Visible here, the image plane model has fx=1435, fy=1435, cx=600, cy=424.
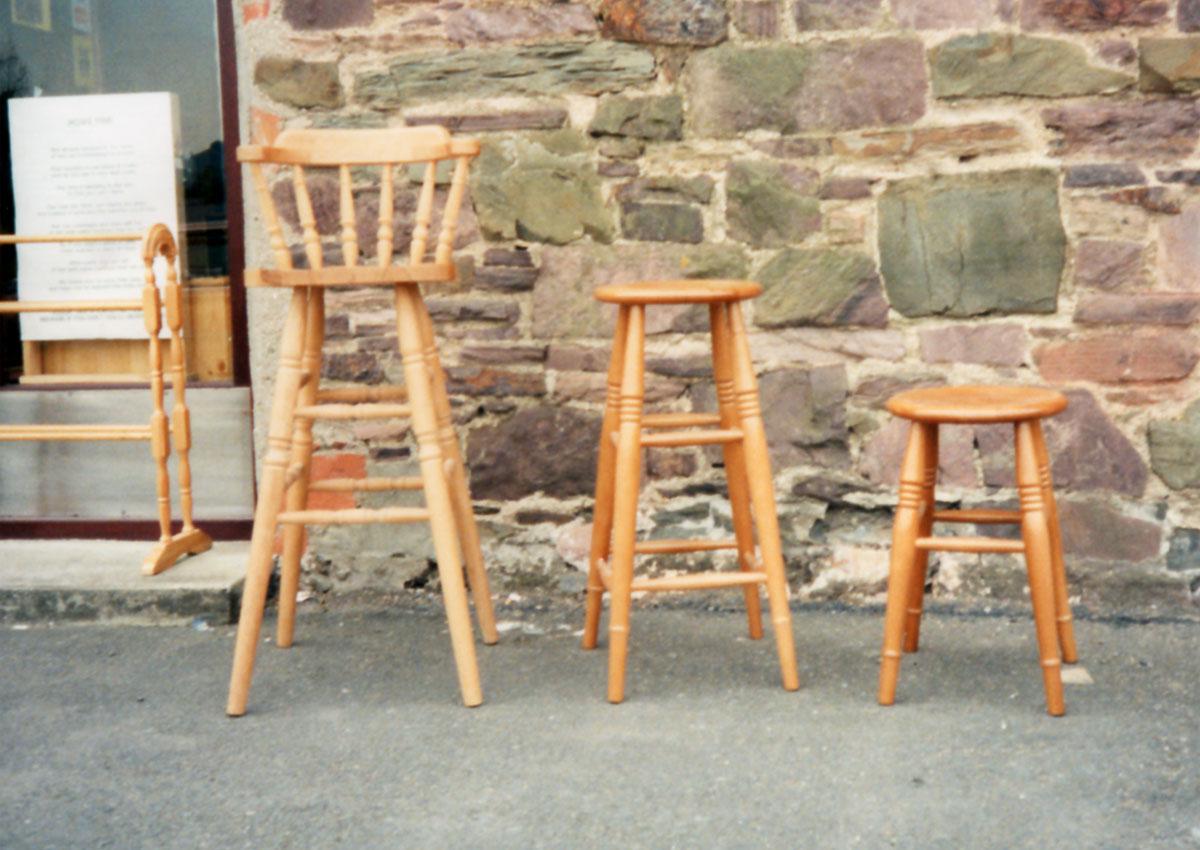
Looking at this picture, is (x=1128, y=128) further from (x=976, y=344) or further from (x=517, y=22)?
(x=517, y=22)

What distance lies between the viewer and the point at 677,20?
3.44 meters

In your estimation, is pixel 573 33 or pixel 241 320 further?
pixel 241 320

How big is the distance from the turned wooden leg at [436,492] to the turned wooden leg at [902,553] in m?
0.83

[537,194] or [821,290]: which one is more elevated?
[537,194]

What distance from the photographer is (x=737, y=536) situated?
3.24 metres

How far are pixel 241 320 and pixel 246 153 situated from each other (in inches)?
47.2

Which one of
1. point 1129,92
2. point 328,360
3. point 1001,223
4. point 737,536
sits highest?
point 1129,92

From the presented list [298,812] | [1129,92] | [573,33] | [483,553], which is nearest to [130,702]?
[298,812]

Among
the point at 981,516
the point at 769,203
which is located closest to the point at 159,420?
the point at 769,203

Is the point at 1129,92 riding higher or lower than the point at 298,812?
higher

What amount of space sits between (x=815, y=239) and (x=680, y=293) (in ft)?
2.37

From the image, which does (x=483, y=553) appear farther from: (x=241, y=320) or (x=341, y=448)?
(x=241, y=320)

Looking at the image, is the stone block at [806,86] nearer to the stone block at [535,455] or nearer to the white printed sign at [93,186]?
the stone block at [535,455]

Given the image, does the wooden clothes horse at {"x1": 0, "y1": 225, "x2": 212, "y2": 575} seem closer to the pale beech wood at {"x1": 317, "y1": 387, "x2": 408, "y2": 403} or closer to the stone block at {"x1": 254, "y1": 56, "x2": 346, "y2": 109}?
the stone block at {"x1": 254, "y1": 56, "x2": 346, "y2": 109}
